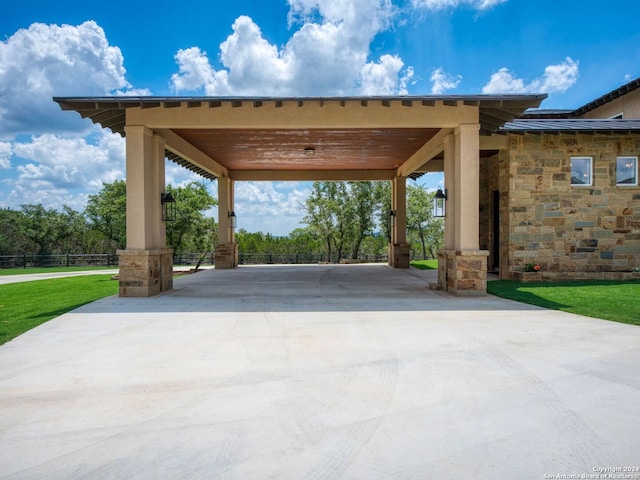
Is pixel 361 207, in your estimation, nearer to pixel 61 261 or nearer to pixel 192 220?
pixel 192 220

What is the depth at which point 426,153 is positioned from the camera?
1373 cm

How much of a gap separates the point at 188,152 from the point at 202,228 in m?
15.7

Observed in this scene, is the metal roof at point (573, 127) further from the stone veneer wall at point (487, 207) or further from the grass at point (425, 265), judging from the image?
the grass at point (425, 265)

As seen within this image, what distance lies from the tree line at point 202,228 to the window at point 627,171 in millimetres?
17434

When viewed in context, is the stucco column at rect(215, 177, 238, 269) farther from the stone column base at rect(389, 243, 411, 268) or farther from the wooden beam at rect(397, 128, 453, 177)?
the wooden beam at rect(397, 128, 453, 177)

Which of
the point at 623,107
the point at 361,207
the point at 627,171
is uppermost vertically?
the point at 623,107

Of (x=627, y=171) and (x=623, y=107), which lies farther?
(x=623, y=107)

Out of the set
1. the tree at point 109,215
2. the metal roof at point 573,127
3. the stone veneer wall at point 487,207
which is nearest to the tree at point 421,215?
the stone veneer wall at point 487,207

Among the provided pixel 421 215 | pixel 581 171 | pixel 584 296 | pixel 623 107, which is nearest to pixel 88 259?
pixel 581 171

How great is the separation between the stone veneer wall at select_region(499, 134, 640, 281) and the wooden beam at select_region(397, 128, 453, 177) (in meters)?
2.30

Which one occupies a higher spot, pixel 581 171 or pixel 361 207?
pixel 361 207

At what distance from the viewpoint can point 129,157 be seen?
9.95 meters

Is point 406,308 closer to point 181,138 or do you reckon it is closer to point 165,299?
point 165,299

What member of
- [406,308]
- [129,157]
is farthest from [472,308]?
[129,157]
